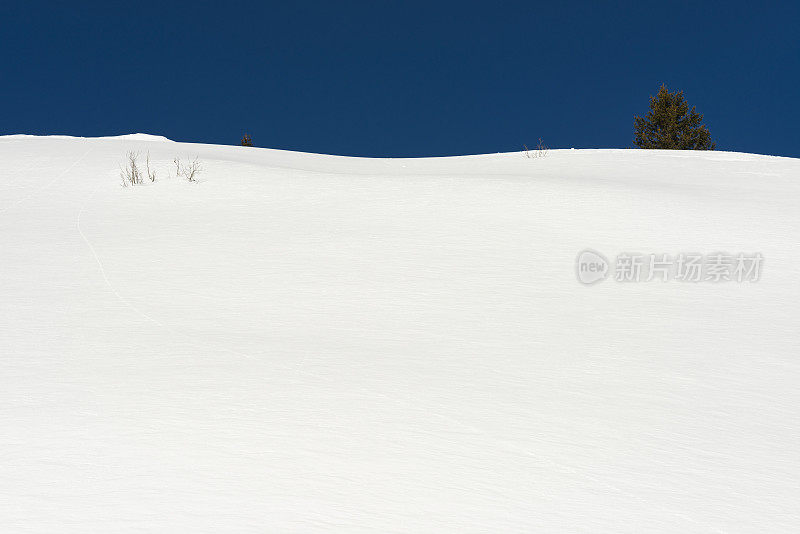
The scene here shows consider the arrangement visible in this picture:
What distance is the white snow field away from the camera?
1.48 m

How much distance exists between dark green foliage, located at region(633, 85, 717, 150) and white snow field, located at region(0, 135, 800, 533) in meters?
19.1

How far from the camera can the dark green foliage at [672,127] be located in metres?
23.0

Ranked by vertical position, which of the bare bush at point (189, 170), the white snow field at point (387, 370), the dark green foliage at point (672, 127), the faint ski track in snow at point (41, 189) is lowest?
the white snow field at point (387, 370)

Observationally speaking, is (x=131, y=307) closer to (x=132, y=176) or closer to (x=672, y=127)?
(x=132, y=176)

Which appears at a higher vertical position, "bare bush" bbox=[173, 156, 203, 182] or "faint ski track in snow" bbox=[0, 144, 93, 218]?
"bare bush" bbox=[173, 156, 203, 182]

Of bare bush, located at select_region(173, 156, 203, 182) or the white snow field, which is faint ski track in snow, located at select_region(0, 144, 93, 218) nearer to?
the white snow field

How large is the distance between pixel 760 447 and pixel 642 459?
17.7 inches

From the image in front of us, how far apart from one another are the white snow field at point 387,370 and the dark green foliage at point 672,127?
19058 mm

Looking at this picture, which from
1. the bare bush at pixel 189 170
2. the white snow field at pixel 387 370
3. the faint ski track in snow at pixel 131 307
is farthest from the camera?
the bare bush at pixel 189 170

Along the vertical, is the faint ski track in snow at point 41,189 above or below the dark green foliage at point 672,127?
below

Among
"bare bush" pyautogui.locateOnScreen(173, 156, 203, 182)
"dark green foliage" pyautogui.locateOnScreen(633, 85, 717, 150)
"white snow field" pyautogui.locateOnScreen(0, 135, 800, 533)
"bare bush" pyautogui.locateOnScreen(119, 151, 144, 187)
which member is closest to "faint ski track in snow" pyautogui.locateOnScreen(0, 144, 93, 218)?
"white snow field" pyautogui.locateOnScreen(0, 135, 800, 533)

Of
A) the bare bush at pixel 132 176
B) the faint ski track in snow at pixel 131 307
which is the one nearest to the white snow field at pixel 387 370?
the faint ski track in snow at pixel 131 307

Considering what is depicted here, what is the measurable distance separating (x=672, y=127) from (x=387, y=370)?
2374 cm

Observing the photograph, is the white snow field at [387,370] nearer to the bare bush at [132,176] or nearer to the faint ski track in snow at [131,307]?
the faint ski track in snow at [131,307]
